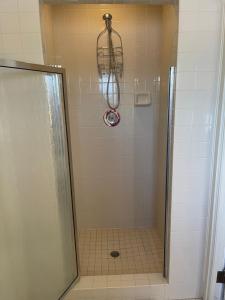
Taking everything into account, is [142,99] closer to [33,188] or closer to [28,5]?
[28,5]

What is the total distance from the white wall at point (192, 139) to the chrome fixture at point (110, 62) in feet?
3.12

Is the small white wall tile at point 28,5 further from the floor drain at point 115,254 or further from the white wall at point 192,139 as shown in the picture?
the floor drain at point 115,254

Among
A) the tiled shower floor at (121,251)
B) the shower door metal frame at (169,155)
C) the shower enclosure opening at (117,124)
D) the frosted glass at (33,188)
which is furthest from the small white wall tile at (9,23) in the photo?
the tiled shower floor at (121,251)

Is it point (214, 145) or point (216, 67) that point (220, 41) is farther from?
point (214, 145)

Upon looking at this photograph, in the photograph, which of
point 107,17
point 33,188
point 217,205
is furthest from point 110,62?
point 217,205

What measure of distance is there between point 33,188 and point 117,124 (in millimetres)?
1243

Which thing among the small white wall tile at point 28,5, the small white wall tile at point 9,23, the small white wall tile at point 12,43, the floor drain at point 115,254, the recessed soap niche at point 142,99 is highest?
the small white wall tile at point 28,5

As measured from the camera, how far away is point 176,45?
151 centimetres

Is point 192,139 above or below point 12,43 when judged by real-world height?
below

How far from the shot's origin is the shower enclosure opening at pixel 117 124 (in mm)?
2250

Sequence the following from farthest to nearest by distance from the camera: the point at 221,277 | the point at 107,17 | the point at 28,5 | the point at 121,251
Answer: the point at 121,251
the point at 107,17
the point at 221,277
the point at 28,5

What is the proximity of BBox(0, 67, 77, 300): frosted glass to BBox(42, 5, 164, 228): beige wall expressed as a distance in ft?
2.89

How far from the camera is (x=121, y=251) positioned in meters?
2.34

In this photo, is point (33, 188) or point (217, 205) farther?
point (217, 205)
